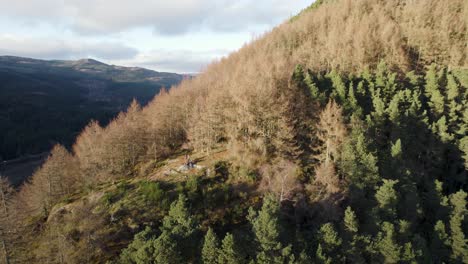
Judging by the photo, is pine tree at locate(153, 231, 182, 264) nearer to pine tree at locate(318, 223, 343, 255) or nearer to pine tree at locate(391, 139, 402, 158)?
pine tree at locate(318, 223, 343, 255)

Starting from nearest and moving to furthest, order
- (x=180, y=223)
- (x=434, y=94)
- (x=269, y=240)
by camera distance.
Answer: (x=269, y=240) < (x=180, y=223) < (x=434, y=94)

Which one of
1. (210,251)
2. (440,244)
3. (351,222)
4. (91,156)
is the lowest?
(440,244)

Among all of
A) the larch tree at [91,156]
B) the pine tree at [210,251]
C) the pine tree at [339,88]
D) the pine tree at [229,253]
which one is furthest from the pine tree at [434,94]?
the larch tree at [91,156]

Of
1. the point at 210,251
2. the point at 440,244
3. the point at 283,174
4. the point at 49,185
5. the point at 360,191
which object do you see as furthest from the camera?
the point at 49,185

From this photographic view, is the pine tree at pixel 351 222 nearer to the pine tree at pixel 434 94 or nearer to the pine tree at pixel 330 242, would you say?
the pine tree at pixel 330 242

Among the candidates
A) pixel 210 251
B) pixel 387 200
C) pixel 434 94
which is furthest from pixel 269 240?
pixel 434 94

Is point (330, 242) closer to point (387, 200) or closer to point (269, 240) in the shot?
point (269, 240)

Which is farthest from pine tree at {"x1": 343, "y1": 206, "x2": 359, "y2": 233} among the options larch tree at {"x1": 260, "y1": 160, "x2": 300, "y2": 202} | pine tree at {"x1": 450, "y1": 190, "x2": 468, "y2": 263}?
pine tree at {"x1": 450, "y1": 190, "x2": 468, "y2": 263}
